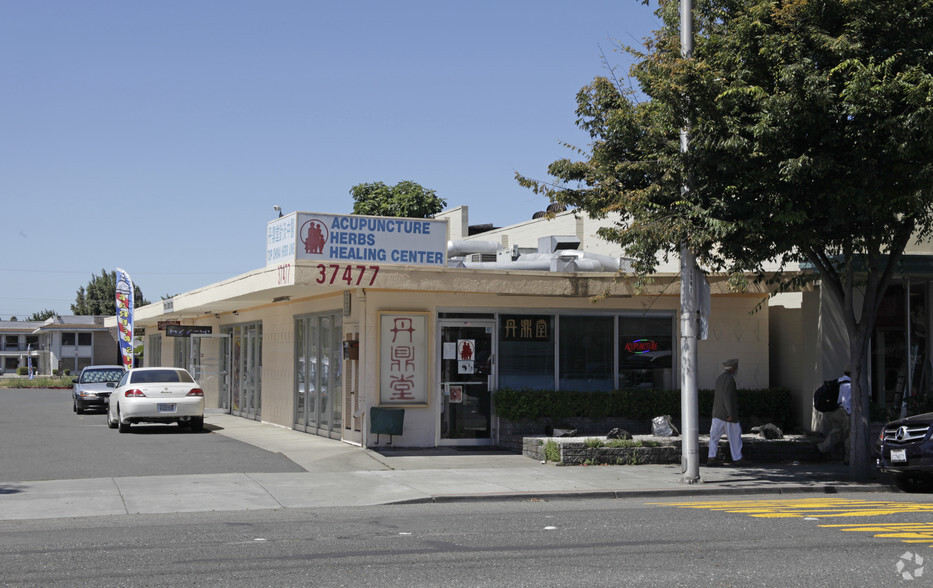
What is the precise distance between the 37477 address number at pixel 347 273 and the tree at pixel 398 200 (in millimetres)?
32895

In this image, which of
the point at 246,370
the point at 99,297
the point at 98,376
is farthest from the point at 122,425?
the point at 99,297

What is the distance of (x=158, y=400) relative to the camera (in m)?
21.3

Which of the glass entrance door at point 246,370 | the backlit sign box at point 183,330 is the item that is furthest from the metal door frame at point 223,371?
the backlit sign box at point 183,330

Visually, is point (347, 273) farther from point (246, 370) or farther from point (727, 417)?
point (246, 370)

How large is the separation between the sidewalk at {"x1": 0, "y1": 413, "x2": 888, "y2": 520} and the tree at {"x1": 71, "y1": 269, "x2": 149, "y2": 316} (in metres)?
94.1

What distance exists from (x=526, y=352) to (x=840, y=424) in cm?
591

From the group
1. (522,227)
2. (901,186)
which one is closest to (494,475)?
(901,186)

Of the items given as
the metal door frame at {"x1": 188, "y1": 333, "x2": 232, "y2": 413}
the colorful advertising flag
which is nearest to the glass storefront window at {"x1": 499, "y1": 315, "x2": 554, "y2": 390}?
the metal door frame at {"x1": 188, "y1": 333, "x2": 232, "y2": 413}

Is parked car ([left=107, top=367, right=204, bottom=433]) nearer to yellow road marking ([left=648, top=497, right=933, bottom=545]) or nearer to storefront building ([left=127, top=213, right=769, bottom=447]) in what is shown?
storefront building ([left=127, top=213, right=769, bottom=447])

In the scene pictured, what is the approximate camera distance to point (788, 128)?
12.6m

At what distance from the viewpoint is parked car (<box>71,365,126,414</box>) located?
29406mm

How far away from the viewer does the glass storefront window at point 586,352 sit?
19156 millimetres

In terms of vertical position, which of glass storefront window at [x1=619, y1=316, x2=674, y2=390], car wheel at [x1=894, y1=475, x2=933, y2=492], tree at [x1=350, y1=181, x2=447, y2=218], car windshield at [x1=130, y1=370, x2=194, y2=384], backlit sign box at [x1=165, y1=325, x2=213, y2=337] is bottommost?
car wheel at [x1=894, y1=475, x2=933, y2=492]

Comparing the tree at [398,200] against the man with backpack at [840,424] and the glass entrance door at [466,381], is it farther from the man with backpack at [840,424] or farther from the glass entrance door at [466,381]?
the man with backpack at [840,424]
